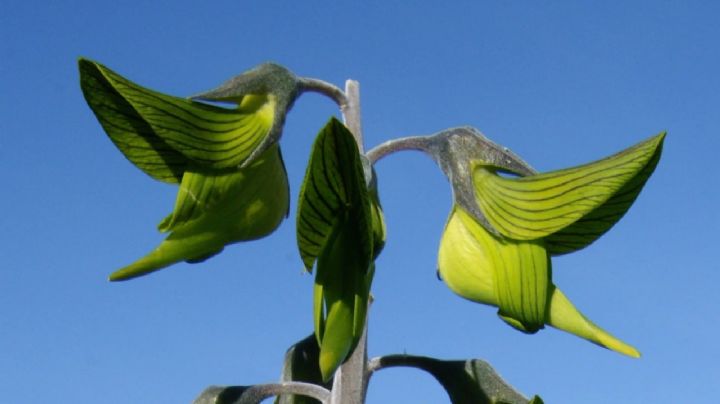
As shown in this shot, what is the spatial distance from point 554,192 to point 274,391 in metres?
0.93

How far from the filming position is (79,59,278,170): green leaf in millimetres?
2744

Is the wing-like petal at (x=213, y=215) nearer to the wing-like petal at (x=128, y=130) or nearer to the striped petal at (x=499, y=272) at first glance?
the wing-like petal at (x=128, y=130)

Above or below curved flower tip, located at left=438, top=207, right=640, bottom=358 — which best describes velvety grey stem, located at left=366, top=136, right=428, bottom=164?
above

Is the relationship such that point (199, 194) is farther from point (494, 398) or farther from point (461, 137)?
point (494, 398)

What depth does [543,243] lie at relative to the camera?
290 cm

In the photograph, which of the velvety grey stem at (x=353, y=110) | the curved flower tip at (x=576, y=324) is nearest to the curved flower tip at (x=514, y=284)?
the curved flower tip at (x=576, y=324)

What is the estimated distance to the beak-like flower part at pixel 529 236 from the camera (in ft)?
9.14

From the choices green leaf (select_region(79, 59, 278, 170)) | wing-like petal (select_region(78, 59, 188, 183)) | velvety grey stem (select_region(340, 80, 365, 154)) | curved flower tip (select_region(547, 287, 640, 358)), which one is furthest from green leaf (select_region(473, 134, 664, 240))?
wing-like petal (select_region(78, 59, 188, 183))

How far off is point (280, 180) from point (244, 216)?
0.15 m

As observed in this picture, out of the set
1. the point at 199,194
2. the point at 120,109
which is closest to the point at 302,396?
the point at 199,194

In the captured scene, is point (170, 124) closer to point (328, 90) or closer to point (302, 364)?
point (328, 90)

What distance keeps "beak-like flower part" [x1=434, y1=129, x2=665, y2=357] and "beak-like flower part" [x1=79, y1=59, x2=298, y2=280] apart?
0.47 metres

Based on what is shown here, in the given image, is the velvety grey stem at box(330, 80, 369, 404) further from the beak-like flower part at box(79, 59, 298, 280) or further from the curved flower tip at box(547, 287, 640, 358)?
the curved flower tip at box(547, 287, 640, 358)

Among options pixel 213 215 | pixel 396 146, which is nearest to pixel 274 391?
pixel 213 215
